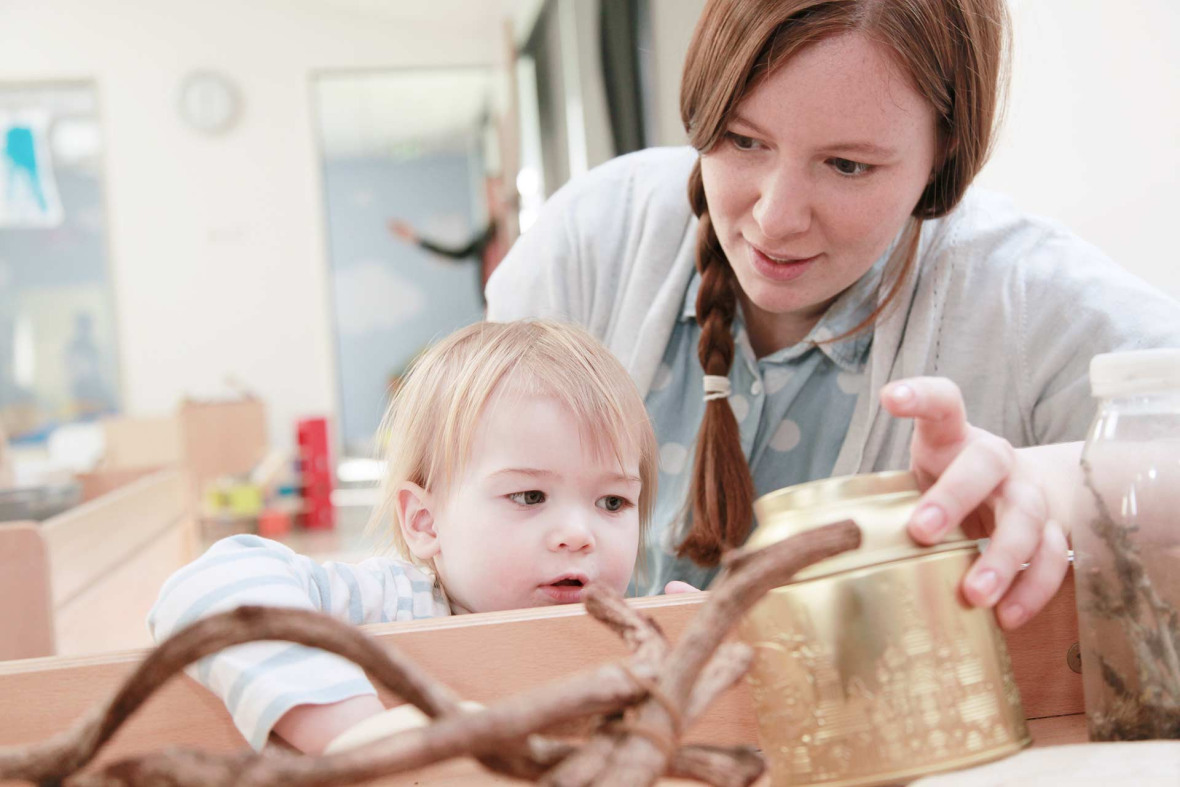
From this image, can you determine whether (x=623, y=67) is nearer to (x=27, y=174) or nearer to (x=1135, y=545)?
(x=1135, y=545)

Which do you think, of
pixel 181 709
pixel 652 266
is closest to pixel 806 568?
pixel 181 709

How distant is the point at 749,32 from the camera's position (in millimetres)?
839

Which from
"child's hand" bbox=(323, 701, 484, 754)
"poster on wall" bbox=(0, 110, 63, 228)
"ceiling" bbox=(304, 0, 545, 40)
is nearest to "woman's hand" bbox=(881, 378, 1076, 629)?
"child's hand" bbox=(323, 701, 484, 754)

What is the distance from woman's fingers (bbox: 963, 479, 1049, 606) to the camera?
374 mm

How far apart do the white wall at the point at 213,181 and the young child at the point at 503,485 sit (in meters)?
5.33

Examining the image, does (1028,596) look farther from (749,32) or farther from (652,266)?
(652,266)

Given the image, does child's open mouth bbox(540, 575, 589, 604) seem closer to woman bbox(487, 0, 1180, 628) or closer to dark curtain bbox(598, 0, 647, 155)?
woman bbox(487, 0, 1180, 628)

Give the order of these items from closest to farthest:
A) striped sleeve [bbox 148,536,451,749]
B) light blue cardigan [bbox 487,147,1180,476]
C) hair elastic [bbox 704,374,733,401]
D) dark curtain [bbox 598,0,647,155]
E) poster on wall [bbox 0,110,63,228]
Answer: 1. striped sleeve [bbox 148,536,451,749]
2. light blue cardigan [bbox 487,147,1180,476]
3. hair elastic [bbox 704,374,733,401]
4. dark curtain [bbox 598,0,647,155]
5. poster on wall [bbox 0,110,63,228]

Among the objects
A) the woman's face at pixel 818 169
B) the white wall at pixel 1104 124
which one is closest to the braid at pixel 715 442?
the woman's face at pixel 818 169

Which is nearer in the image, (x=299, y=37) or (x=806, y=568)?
(x=806, y=568)

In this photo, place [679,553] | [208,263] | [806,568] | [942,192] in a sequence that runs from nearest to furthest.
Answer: [806,568], [942,192], [679,553], [208,263]

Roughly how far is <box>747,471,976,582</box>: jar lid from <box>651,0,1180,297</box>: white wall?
811 mm

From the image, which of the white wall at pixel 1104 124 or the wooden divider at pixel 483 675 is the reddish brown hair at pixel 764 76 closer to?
the white wall at pixel 1104 124

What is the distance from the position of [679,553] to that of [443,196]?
569 cm
